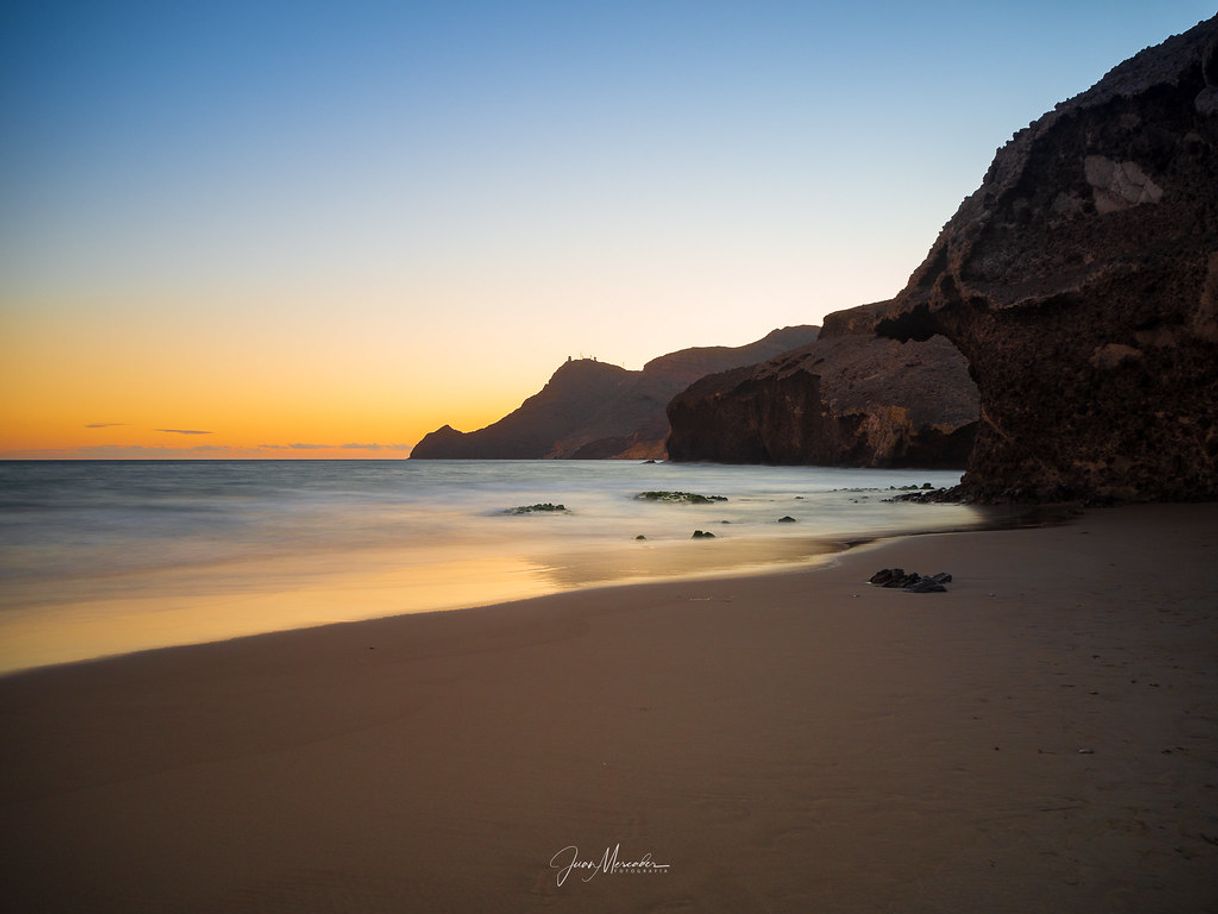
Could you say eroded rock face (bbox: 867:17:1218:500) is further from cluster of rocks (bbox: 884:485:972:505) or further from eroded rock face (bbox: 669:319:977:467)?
eroded rock face (bbox: 669:319:977:467)

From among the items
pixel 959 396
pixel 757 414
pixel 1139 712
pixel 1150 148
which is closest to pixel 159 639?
pixel 1139 712

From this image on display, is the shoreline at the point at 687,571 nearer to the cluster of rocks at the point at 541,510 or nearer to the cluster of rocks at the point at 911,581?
the cluster of rocks at the point at 911,581

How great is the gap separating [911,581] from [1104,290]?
8.43 meters

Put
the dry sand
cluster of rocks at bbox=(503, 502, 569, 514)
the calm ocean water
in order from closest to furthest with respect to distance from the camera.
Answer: the dry sand < the calm ocean water < cluster of rocks at bbox=(503, 502, 569, 514)

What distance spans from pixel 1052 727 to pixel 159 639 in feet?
16.6

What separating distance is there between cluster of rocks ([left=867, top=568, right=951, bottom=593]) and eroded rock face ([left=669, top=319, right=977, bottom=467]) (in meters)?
37.9

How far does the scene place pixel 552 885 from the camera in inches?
82.9

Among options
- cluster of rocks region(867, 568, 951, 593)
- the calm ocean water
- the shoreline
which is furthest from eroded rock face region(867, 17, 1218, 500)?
cluster of rocks region(867, 568, 951, 593)

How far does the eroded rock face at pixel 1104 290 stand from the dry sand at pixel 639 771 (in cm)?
836

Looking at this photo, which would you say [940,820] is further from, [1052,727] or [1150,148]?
[1150,148]

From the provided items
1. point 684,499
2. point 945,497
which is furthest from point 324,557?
point 945,497

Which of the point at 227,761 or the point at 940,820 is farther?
the point at 227,761
